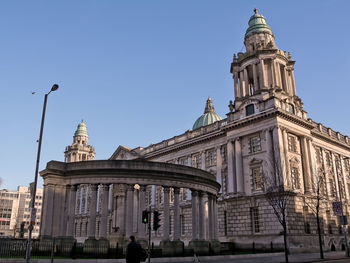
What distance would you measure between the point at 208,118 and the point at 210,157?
70.2ft

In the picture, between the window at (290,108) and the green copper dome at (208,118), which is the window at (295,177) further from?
the green copper dome at (208,118)

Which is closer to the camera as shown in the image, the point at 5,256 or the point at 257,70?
the point at 5,256

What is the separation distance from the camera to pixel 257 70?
50.7 metres

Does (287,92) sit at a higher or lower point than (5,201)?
higher

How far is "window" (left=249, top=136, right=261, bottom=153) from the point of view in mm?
45688

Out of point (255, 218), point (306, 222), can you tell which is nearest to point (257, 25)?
point (255, 218)

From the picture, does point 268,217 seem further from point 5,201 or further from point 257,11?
point 5,201

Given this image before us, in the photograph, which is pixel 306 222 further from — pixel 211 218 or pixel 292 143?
pixel 211 218

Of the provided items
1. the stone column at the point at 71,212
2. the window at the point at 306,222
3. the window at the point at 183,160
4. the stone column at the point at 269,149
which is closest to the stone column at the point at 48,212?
the stone column at the point at 71,212

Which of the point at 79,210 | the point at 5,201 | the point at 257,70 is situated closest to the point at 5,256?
the point at 257,70

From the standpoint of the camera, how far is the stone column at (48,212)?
1061 inches

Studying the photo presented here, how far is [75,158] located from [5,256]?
7346 centimetres

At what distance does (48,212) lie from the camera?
27.2m

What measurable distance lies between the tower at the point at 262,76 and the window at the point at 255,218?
13.1 m
